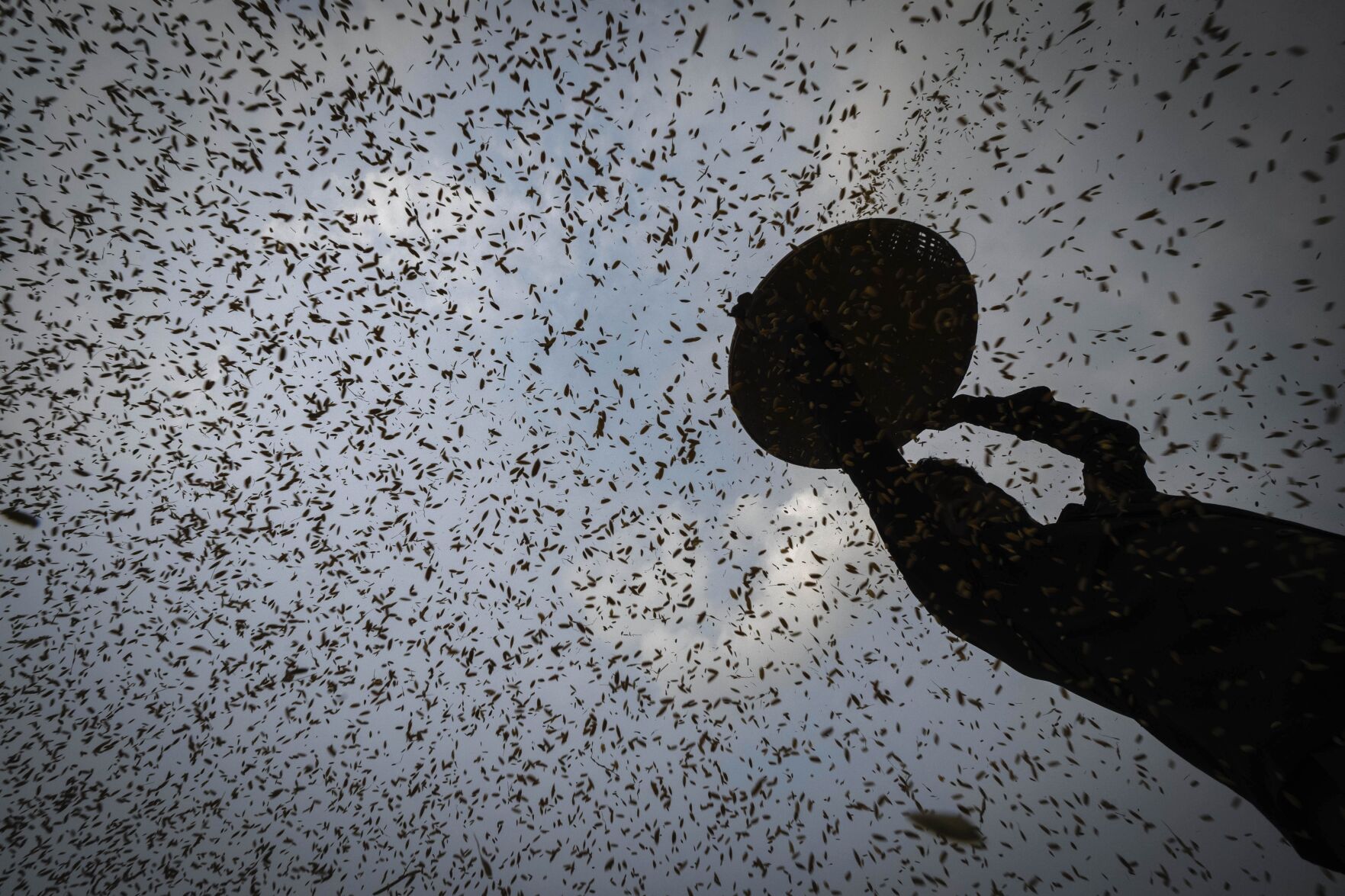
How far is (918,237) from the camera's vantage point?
4.08 m

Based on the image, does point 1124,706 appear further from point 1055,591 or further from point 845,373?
point 845,373

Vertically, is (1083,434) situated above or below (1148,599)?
above

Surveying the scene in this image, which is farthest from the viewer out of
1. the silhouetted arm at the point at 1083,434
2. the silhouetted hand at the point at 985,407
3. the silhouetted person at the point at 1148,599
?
the silhouetted hand at the point at 985,407

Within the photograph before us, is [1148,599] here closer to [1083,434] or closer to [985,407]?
[1083,434]

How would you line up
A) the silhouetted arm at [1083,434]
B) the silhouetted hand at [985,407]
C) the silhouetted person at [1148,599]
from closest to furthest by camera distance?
the silhouetted person at [1148,599] → the silhouetted arm at [1083,434] → the silhouetted hand at [985,407]

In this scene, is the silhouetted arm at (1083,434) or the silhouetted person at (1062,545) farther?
the silhouetted arm at (1083,434)

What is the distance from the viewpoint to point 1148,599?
96.1 inches

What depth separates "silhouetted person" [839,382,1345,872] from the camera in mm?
1995

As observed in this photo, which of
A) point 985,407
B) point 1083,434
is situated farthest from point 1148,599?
point 985,407

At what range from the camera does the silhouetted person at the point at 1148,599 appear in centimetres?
200

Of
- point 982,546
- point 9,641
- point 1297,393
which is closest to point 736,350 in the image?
point 982,546

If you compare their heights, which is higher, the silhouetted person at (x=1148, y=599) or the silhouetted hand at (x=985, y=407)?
the silhouetted hand at (x=985, y=407)

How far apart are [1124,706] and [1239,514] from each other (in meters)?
1.24

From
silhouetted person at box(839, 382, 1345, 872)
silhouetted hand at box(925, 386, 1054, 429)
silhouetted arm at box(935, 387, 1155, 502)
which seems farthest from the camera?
silhouetted hand at box(925, 386, 1054, 429)
